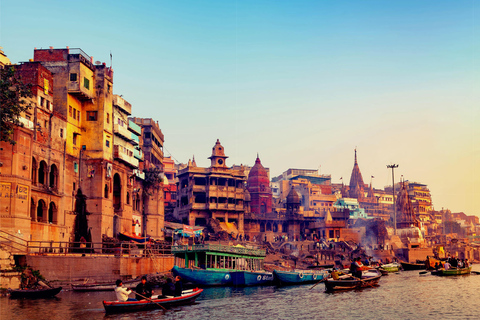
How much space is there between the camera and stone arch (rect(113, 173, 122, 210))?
55.7 meters

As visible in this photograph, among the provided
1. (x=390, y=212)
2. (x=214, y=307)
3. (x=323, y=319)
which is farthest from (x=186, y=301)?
(x=390, y=212)

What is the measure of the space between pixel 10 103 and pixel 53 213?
36.2 ft

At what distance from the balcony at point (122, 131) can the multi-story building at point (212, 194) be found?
91.6ft

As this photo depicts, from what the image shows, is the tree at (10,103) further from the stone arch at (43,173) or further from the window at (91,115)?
the window at (91,115)

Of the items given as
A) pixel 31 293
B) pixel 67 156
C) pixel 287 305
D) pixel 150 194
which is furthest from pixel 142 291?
pixel 150 194

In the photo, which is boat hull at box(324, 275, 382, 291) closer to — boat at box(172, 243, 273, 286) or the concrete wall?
boat at box(172, 243, 273, 286)

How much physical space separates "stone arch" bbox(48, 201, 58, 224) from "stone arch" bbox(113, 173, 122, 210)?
1058cm

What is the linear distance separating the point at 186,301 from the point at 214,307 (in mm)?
1642

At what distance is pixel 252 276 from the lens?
4550 cm

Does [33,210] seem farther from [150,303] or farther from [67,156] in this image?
[150,303]

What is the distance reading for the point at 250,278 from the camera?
45.3 meters

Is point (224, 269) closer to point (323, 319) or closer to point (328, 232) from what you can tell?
point (323, 319)

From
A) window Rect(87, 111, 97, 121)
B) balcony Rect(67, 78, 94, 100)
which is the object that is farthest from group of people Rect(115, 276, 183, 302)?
window Rect(87, 111, 97, 121)

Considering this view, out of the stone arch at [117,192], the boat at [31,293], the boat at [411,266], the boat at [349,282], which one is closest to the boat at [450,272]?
the boat at [349,282]
